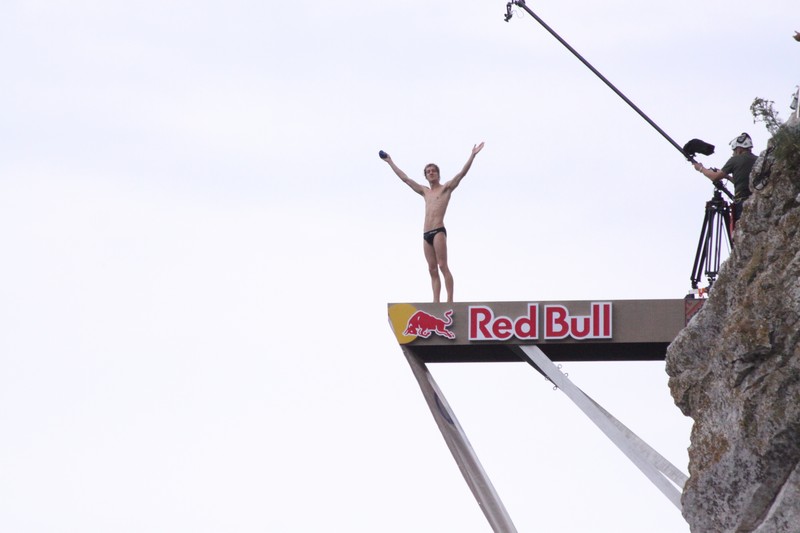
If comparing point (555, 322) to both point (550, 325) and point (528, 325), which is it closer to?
point (550, 325)

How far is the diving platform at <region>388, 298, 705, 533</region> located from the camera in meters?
21.8

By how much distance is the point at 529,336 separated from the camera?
22.1 m

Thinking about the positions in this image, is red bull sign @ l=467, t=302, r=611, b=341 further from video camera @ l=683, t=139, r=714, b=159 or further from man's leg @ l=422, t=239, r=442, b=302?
video camera @ l=683, t=139, r=714, b=159

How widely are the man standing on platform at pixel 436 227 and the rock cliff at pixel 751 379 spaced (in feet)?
19.4

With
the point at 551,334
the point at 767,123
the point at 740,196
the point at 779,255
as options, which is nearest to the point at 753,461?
the point at 779,255

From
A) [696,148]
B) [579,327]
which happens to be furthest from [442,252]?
[696,148]

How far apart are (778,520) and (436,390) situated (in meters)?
8.17

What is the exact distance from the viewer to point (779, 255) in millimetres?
16156

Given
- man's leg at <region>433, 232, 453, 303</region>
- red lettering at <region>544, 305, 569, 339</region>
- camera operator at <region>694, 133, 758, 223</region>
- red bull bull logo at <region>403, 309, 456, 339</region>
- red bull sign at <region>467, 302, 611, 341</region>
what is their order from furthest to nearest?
1. man's leg at <region>433, 232, 453, 303</region>
2. red bull bull logo at <region>403, 309, 456, 339</region>
3. red lettering at <region>544, 305, 569, 339</region>
4. red bull sign at <region>467, 302, 611, 341</region>
5. camera operator at <region>694, 133, 758, 223</region>

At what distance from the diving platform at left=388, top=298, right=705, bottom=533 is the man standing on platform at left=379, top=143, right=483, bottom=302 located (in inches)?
20.5

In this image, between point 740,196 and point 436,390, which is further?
point 436,390


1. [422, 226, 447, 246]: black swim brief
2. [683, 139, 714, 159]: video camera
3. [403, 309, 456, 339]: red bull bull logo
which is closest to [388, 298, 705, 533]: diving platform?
[403, 309, 456, 339]: red bull bull logo

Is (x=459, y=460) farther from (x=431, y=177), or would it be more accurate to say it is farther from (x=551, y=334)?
(x=431, y=177)

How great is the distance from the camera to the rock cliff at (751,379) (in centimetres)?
1553
